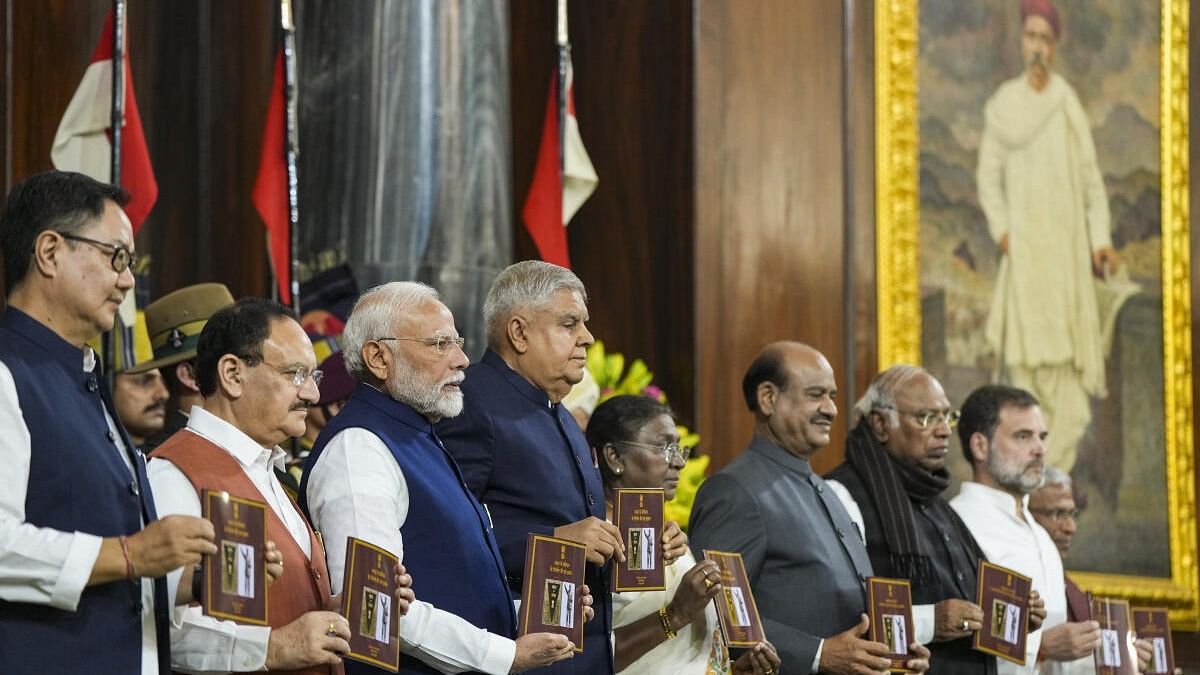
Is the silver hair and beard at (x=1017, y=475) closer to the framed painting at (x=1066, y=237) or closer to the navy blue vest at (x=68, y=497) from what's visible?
the framed painting at (x=1066, y=237)

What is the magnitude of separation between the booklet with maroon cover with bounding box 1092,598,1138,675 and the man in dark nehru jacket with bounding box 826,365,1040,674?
1.64 feet

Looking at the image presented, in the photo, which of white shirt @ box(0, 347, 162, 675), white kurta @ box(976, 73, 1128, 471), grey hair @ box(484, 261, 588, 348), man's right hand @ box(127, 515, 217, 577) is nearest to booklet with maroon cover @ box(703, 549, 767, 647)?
grey hair @ box(484, 261, 588, 348)

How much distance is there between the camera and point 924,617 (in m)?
5.81

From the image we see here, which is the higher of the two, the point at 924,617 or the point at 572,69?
the point at 572,69

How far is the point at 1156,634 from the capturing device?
656 centimetres

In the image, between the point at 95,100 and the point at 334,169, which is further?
the point at 334,169

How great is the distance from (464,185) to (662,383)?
5.16 ft

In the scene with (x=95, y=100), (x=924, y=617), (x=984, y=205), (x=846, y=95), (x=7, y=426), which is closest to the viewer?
(x=7, y=426)

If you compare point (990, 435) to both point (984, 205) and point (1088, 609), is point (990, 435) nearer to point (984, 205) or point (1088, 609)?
point (1088, 609)

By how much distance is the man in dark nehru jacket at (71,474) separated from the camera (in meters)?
3.19

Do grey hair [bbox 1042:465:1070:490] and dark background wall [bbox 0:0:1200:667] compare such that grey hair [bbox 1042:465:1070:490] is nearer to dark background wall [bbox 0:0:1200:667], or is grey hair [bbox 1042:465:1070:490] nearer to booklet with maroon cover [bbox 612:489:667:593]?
dark background wall [bbox 0:0:1200:667]

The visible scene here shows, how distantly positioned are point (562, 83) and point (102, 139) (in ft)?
6.92

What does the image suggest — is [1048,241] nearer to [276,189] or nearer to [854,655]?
[276,189]

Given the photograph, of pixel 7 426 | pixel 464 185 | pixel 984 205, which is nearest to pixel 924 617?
pixel 464 185
